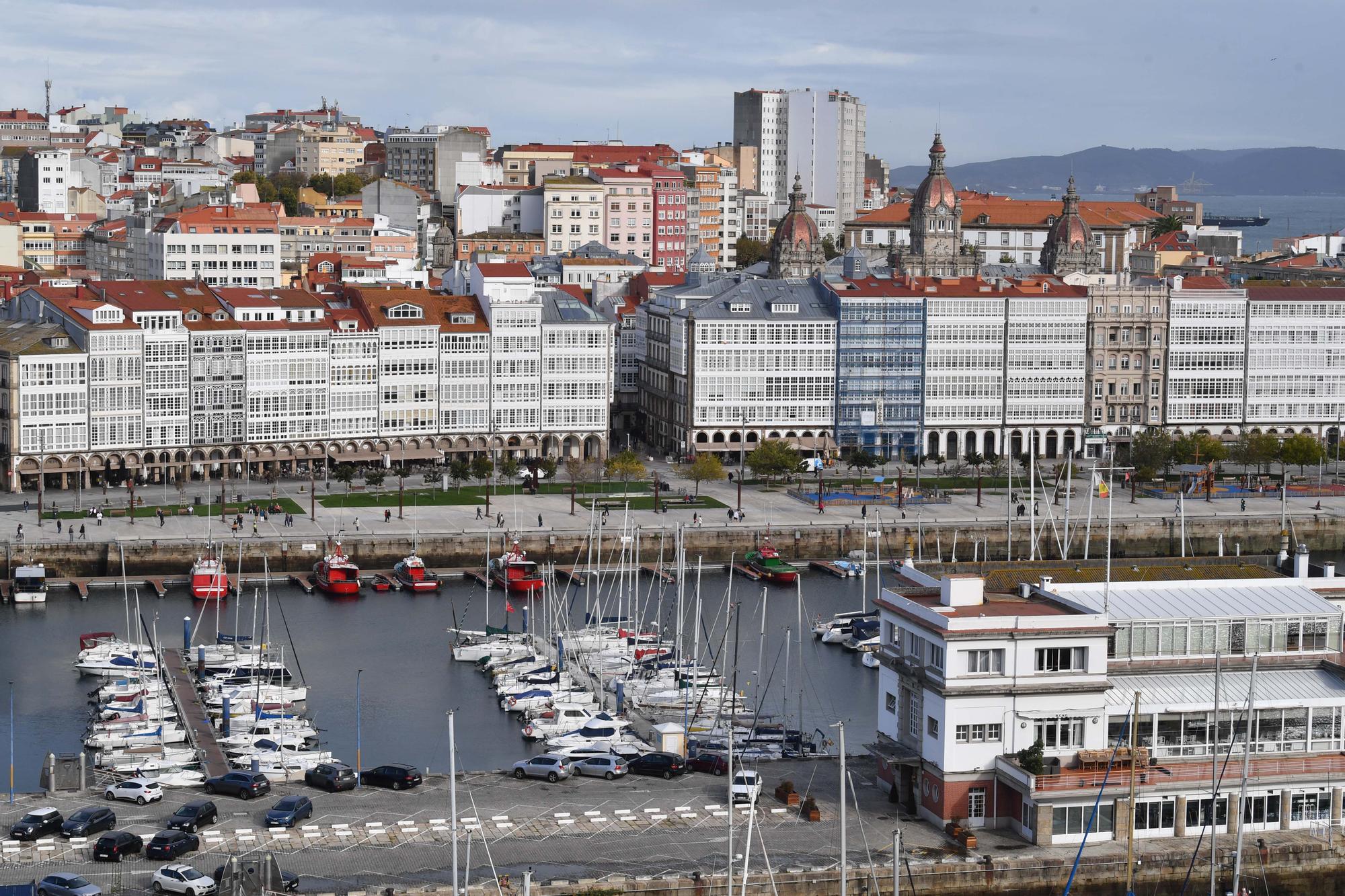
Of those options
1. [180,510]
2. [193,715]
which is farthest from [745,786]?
[180,510]

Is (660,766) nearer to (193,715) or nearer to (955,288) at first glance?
(193,715)

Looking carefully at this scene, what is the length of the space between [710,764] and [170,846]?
37.7 ft

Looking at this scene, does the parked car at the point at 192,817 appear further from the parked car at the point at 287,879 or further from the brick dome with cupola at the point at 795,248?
the brick dome with cupola at the point at 795,248

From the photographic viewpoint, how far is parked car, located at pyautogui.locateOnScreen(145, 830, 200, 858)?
133 ft

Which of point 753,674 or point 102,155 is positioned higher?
point 102,155

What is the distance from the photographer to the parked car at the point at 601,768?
47625 millimetres

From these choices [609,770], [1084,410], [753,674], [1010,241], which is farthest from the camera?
[1010,241]

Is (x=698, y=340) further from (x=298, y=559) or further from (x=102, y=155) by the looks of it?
(x=102, y=155)

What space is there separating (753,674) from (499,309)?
3829cm

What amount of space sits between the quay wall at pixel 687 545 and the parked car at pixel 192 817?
1114 inches

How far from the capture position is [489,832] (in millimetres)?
42562

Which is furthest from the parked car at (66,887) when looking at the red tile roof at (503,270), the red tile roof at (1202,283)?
the red tile roof at (1202,283)

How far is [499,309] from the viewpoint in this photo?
9725 cm

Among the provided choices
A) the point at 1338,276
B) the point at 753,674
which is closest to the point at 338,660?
the point at 753,674
